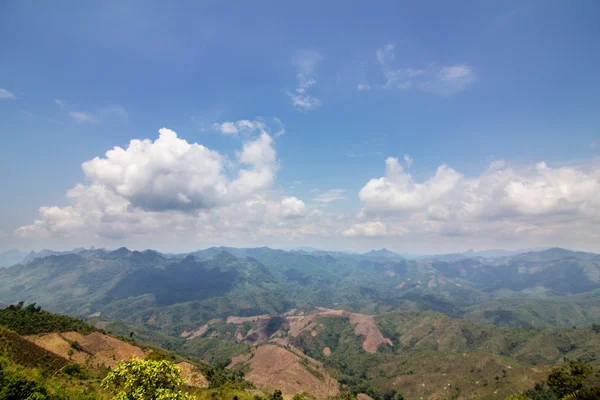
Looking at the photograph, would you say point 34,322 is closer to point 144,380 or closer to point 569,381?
point 144,380

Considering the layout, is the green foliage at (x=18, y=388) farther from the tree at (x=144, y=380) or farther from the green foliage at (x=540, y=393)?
the green foliage at (x=540, y=393)

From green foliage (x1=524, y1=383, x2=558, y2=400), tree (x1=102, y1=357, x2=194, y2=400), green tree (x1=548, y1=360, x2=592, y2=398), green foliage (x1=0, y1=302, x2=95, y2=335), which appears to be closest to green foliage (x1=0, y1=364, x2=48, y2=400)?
tree (x1=102, y1=357, x2=194, y2=400)

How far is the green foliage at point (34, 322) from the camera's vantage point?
109 m

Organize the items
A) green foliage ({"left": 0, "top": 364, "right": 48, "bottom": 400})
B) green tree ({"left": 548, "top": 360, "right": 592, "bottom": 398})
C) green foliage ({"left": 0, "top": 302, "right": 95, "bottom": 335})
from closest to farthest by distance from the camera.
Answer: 1. green foliage ({"left": 0, "top": 364, "right": 48, "bottom": 400})
2. green tree ({"left": 548, "top": 360, "right": 592, "bottom": 398})
3. green foliage ({"left": 0, "top": 302, "right": 95, "bottom": 335})

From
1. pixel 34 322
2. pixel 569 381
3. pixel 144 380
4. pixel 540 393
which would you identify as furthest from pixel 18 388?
pixel 540 393

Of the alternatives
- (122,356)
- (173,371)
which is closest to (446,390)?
(122,356)

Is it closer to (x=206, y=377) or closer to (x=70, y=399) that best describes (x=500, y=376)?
(x=206, y=377)

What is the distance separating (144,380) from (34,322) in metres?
125

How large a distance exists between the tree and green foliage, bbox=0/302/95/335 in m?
110

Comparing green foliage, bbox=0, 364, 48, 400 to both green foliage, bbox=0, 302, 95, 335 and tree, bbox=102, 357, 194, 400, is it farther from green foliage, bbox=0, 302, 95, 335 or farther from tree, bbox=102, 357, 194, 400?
green foliage, bbox=0, 302, 95, 335

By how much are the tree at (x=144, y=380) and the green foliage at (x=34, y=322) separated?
110460 millimetres

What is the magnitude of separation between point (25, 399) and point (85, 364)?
85.6 m

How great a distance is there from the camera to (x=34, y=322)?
116062 millimetres

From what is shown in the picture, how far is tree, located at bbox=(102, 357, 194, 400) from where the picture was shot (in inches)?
1321
